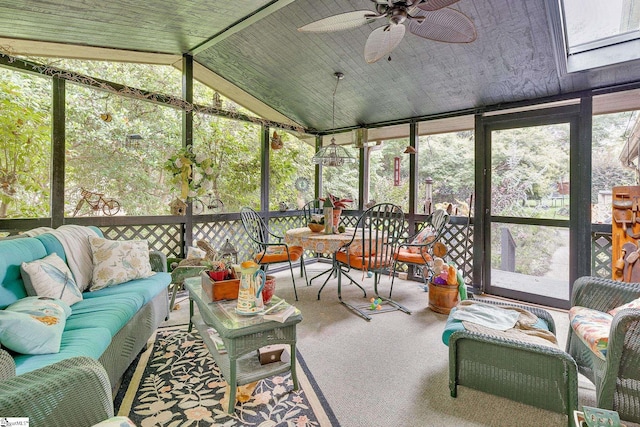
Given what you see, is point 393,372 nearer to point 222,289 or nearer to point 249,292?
point 249,292

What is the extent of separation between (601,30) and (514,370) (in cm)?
309

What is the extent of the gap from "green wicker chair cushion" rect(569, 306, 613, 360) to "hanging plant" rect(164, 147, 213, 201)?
3.72 metres

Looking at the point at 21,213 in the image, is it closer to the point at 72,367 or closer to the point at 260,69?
the point at 260,69

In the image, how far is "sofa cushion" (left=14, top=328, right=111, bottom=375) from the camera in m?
1.37

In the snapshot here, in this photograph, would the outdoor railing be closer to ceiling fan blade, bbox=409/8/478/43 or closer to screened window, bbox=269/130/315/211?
screened window, bbox=269/130/315/211

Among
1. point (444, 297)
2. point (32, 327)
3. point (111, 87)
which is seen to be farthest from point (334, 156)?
point (32, 327)

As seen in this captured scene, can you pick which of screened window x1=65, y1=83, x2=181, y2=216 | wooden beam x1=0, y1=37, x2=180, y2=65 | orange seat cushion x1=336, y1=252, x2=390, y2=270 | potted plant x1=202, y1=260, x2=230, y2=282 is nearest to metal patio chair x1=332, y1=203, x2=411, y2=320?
orange seat cushion x1=336, y1=252, x2=390, y2=270

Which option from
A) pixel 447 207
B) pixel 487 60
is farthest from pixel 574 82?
pixel 447 207

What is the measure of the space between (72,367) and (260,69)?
395 cm

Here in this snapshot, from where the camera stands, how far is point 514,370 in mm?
1754

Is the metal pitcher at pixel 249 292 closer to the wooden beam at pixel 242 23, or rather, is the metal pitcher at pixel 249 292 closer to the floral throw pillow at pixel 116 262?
the floral throw pillow at pixel 116 262

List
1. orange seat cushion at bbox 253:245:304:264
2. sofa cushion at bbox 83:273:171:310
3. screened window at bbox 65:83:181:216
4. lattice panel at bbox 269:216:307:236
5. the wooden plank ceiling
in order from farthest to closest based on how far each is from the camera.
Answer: lattice panel at bbox 269:216:307:236 < screened window at bbox 65:83:181:216 < orange seat cushion at bbox 253:245:304:264 < the wooden plank ceiling < sofa cushion at bbox 83:273:171:310

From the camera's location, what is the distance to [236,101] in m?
5.23

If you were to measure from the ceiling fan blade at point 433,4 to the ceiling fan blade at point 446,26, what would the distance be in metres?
0.12
